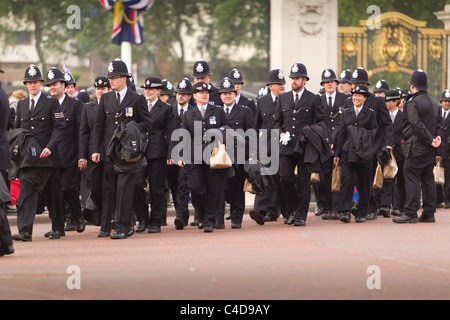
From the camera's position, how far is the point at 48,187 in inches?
550

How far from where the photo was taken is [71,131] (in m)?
14.8

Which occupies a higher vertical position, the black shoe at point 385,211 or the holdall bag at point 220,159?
the holdall bag at point 220,159

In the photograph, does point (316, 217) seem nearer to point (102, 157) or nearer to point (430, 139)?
point (430, 139)

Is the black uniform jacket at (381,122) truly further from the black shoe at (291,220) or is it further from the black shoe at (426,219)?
the black shoe at (291,220)

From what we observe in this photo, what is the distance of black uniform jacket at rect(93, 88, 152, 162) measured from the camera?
13.6 metres

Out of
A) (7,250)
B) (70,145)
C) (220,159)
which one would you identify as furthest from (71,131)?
(7,250)

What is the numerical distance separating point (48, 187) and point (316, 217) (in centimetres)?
472

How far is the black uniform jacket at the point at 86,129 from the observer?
14102mm

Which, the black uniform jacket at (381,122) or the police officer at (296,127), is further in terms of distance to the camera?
the black uniform jacket at (381,122)

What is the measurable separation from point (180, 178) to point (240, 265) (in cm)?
518

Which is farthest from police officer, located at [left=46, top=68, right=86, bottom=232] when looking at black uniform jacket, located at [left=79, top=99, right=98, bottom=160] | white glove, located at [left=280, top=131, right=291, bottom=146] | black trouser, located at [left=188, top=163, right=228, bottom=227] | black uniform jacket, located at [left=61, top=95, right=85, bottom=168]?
white glove, located at [left=280, top=131, right=291, bottom=146]

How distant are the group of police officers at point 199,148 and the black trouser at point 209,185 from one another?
0.01 m

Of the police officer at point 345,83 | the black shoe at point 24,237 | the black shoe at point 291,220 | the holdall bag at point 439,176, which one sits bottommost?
the black shoe at point 291,220

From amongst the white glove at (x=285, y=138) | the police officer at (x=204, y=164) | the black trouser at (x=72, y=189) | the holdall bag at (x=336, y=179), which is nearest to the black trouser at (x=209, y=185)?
the police officer at (x=204, y=164)
